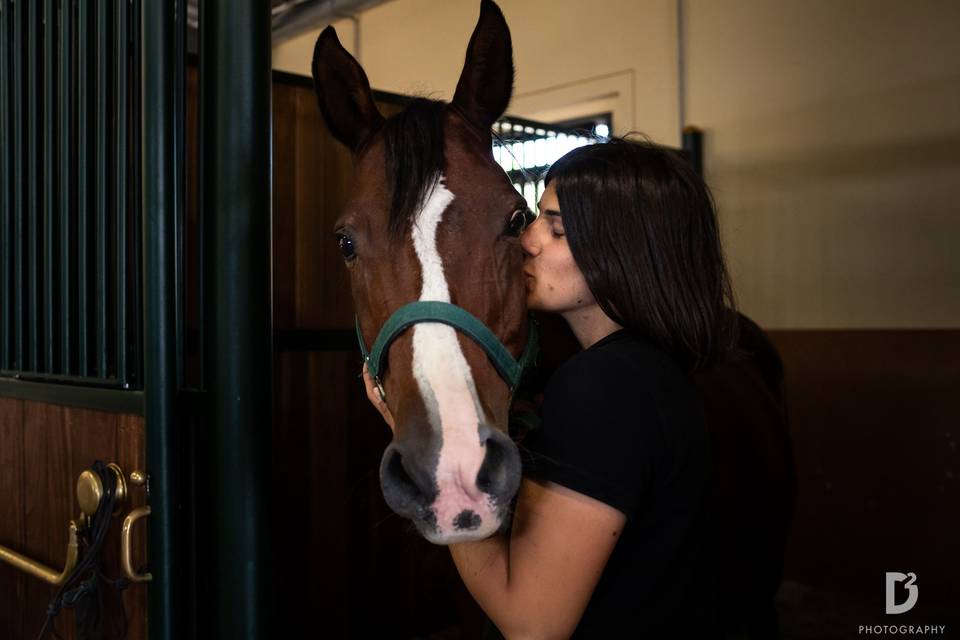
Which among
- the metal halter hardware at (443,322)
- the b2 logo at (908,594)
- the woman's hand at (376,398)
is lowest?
the b2 logo at (908,594)

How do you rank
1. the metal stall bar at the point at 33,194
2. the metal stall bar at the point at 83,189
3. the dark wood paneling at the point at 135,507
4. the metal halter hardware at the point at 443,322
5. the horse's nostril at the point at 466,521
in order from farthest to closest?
the metal stall bar at the point at 33,194
the metal stall bar at the point at 83,189
the dark wood paneling at the point at 135,507
the metal halter hardware at the point at 443,322
the horse's nostril at the point at 466,521

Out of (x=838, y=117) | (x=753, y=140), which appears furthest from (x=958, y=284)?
(x=753, y=140)

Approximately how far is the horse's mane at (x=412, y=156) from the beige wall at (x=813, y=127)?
143cm

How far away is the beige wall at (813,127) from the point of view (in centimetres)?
264

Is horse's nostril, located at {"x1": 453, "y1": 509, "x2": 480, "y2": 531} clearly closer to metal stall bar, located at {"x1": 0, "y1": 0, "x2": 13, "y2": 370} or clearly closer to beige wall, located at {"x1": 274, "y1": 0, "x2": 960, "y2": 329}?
metal stall bar, located at {"x1": 0, "y1": 0, "x2": 13, "y2": 370}

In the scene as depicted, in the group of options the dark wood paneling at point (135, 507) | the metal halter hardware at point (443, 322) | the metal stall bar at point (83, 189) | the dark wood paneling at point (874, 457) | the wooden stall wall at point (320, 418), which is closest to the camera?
the metal halter hardware at point (443, 322)

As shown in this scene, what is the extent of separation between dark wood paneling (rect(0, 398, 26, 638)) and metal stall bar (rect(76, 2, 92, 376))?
247 mm

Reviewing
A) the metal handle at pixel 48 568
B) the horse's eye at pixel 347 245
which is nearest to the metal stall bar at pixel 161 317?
the metal handle at pixel 48 568

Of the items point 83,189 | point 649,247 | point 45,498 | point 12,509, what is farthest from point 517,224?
point 12,509

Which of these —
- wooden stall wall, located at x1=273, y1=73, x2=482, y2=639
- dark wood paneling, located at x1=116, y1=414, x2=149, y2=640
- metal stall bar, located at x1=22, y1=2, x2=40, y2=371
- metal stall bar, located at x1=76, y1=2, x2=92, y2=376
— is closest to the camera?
dark wood paneling, located at x1=116, y1=414, x2=149, y2=640

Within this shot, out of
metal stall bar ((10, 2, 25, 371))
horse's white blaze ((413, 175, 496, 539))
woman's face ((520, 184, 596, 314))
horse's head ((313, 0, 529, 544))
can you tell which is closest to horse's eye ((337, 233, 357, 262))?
horse's head ((313, 0, 529, 544))

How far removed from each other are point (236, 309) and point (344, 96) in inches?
18.6

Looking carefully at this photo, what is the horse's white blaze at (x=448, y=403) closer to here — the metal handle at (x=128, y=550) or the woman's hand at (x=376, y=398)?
the woman's hand at (x=376, y=398)

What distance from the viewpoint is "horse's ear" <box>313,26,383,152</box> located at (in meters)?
1.18
